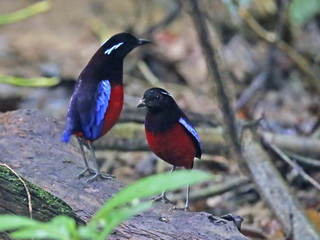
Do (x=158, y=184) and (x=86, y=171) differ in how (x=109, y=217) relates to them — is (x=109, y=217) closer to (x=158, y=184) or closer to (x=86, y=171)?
(x=158, y=184)

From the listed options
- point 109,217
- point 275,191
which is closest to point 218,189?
point 275,191

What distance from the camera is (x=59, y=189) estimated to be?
157 inches

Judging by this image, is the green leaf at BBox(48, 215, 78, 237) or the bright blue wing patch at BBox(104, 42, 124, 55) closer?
the green leaf at BBox(48, 215, 78, 237)

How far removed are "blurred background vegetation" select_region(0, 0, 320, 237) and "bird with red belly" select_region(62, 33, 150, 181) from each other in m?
3.09

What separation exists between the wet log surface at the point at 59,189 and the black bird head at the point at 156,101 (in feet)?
1.63

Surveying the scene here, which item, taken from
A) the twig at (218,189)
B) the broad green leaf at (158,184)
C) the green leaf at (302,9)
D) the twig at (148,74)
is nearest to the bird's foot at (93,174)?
the broad green leaf at (158,184)

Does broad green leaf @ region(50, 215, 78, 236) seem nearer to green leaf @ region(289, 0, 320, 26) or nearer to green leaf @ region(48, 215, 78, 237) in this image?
green leaf @ region(48, 215, 78, 237)

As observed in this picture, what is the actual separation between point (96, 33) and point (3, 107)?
2.88m

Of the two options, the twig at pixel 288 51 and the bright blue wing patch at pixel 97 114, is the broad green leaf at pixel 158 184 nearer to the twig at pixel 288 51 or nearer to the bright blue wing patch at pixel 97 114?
the bright blue wing patch at pixel 97 114

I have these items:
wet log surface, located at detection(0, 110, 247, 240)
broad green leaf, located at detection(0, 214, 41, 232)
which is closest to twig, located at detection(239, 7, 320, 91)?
wet log surface, located at detection(0, 110, 247, 240)

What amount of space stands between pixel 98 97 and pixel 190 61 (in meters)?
6.67

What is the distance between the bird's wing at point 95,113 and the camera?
3.94 metres

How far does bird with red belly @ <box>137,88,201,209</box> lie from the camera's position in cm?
400

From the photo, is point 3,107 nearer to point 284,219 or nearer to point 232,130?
point 232,130
